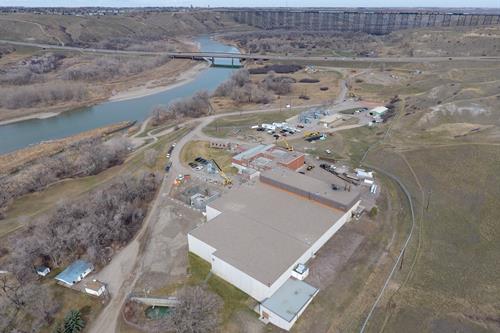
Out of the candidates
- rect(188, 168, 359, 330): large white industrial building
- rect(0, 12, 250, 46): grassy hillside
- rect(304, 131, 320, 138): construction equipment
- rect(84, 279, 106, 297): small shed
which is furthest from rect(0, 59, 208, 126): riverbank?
rect(188, 168, 359, 330): large white industrial building

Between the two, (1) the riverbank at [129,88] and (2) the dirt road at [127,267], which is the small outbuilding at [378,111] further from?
(1) the riverbank at [129,88]

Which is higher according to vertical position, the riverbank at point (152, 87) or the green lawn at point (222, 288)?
the riverbank at point (152, 87)

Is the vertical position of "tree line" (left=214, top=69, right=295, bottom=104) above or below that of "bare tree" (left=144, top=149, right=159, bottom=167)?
above

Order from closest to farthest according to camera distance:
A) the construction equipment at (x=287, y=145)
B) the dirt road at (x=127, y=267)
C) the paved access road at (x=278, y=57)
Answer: the dirt road at (x=127, y=267) < the construction equipment at (x=287, y=145) < the paved access road at (x=278, y=57)

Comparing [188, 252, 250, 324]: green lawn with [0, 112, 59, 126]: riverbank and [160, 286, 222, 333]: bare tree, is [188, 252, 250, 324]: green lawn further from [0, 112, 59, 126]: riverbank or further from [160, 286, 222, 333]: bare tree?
[0, 112, 59, 126]: riverbank

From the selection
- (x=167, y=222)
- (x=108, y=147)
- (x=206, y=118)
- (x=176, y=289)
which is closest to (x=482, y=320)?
(x=176, y=289)

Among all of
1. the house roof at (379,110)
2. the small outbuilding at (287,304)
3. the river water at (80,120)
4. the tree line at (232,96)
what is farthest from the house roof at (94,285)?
the house roof at (379,110)

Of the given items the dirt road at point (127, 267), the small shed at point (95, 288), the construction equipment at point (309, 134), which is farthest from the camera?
the construction equipment at point (309, 134)

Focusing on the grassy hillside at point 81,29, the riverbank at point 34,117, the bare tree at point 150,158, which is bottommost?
the riverbank at point 34,117
